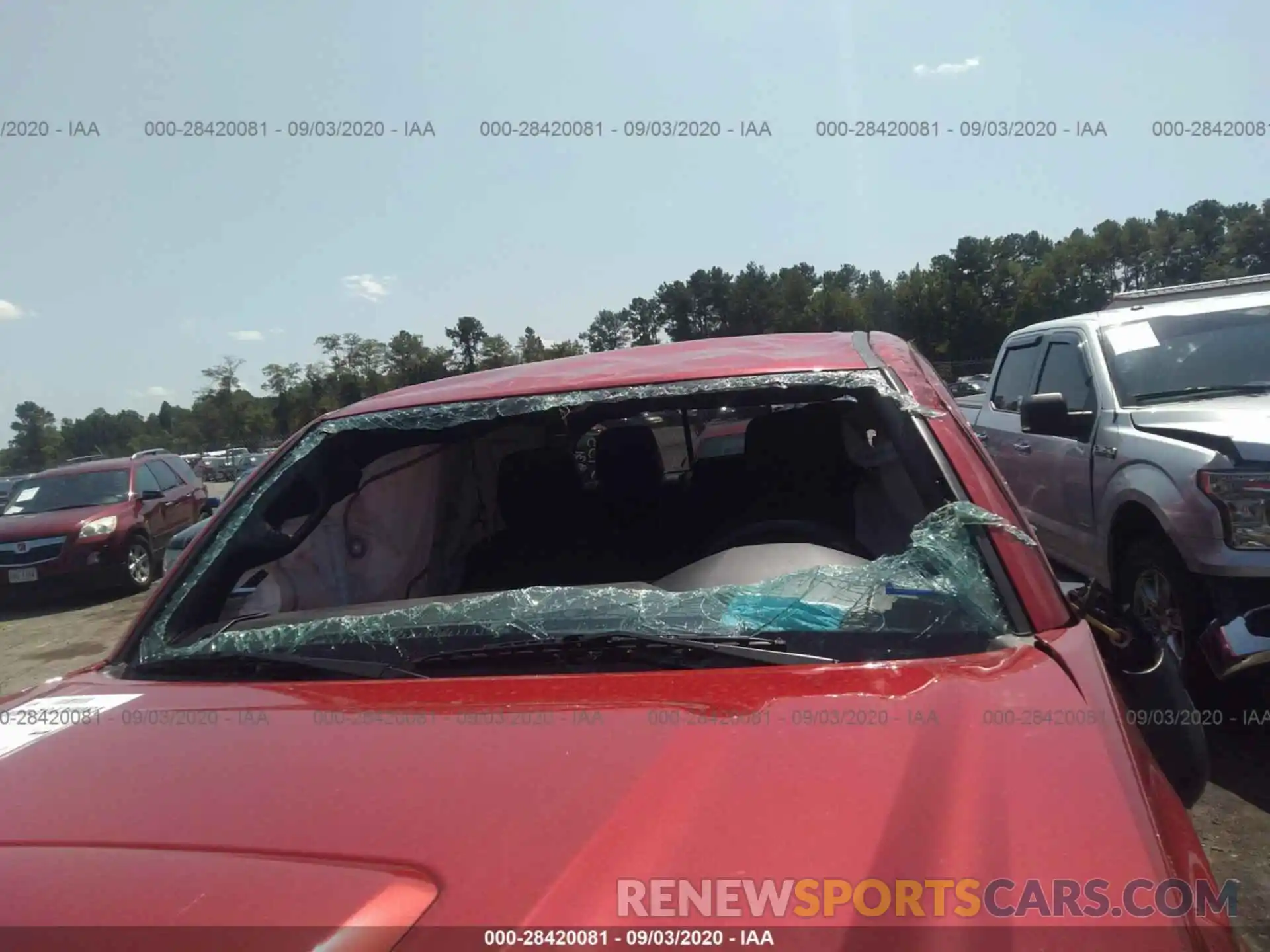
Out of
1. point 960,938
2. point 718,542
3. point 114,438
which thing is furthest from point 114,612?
point 114,438

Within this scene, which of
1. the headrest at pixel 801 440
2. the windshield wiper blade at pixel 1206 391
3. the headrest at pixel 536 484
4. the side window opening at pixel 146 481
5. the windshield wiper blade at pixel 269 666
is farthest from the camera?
the side window opening at pixel 146 481

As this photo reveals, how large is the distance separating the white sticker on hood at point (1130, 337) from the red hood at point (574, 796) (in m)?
4.41

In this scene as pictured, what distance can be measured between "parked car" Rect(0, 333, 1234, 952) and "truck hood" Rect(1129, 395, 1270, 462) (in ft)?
7.11

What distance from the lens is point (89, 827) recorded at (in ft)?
4.79

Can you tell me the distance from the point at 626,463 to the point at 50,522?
33.0 ft

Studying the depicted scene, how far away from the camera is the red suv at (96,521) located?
10.6 m

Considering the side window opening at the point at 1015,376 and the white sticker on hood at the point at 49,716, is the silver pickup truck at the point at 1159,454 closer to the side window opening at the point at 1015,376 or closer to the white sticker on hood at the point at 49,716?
the side window opening at the point at 1015,376

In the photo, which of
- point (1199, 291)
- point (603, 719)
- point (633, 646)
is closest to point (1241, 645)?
point (633, 646)

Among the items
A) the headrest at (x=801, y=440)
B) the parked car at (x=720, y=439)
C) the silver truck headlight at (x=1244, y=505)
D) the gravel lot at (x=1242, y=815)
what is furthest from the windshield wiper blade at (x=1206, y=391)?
the headrest at (x=801, y=440)

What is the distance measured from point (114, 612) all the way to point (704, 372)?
1007 centimetres

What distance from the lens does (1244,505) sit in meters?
4.09

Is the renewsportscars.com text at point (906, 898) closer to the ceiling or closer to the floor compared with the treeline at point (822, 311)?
closer to the floor

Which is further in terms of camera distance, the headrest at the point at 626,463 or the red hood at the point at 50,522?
the red hood at the point at 50,522

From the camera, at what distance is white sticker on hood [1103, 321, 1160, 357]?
5611 mm
